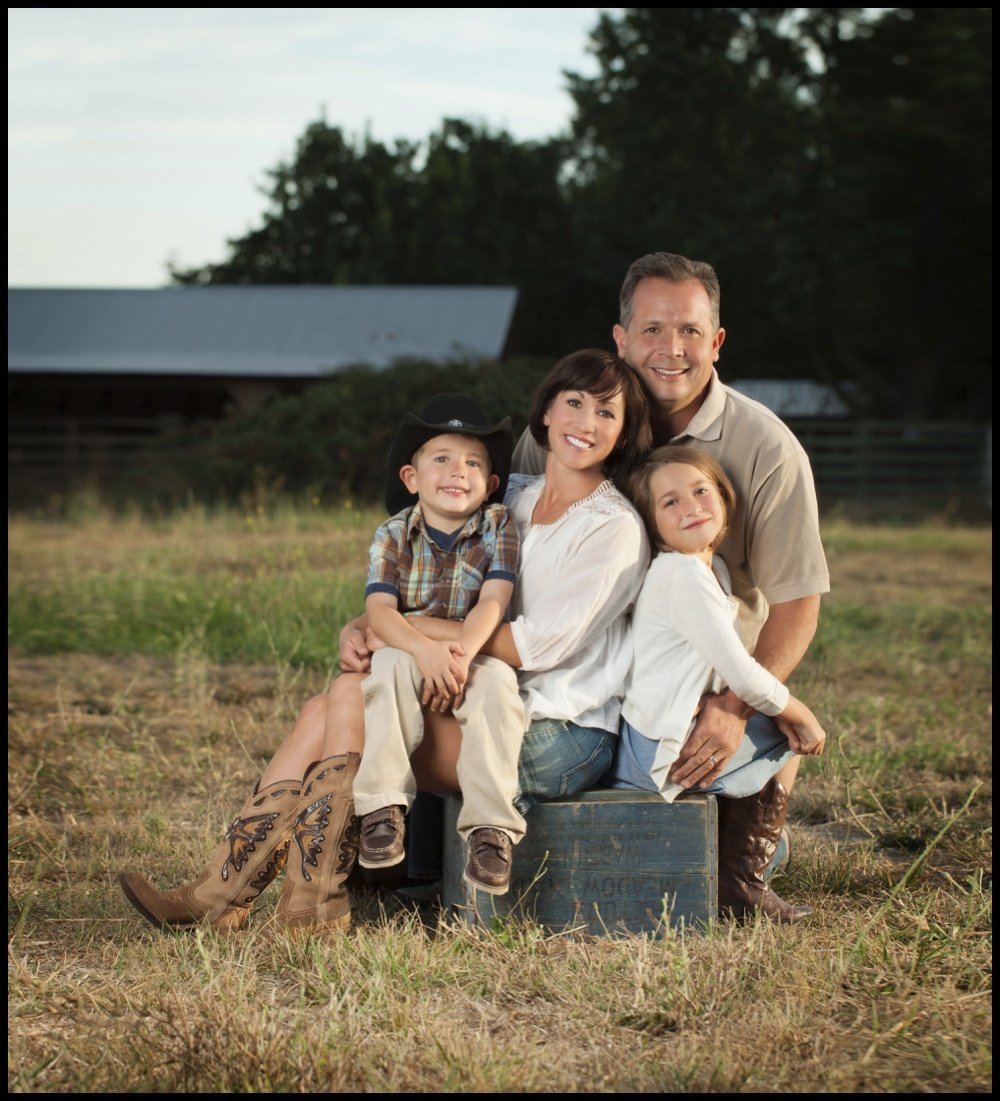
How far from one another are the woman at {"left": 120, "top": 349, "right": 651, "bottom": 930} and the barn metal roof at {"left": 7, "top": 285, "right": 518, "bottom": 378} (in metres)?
19.1

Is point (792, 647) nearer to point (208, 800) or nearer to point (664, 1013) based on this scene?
point (664, 1013)

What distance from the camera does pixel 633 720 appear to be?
3.51 m

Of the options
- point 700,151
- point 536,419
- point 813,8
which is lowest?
point 536,419

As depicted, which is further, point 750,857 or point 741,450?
point 741,450

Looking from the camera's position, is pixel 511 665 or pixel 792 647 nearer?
pixel 511 665

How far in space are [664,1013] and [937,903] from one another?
116cm

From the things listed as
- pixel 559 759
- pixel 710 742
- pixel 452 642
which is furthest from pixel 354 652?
pixel 710 742

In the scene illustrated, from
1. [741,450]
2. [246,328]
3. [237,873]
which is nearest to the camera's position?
[237,873]

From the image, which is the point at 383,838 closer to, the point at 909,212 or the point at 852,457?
the point at 852,457

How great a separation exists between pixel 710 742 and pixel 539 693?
456 mm

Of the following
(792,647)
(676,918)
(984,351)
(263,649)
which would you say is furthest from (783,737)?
(984,351)

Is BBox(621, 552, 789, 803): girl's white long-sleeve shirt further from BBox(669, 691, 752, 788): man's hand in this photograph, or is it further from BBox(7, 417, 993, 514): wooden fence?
BBox(7, 417, 993, 514): wooden fence

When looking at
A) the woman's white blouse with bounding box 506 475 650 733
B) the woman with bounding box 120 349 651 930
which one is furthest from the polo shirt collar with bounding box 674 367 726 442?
the woman's white blouse with bounding box 506 475 650 733

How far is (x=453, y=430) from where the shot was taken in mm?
3691
